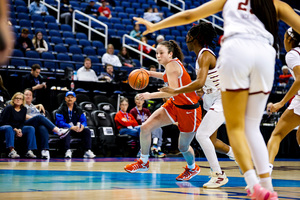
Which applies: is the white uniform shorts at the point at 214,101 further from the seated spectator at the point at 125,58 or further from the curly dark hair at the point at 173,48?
the seated spectator at the point at 125,58

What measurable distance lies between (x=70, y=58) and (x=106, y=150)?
333 centimetres

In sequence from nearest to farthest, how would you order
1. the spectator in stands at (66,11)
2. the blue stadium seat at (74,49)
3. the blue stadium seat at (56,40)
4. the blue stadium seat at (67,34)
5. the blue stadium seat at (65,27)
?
the blue stadium seat at (74,49) → the blue stadium seat at (56,40) → the blue stadium seat at (67,34) → the blue stadium seat at (65,27) → the spectator in stands at (66,11)

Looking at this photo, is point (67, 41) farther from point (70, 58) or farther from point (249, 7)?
point (249, 7)

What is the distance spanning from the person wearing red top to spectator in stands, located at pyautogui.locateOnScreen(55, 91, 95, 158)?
0.90 meters

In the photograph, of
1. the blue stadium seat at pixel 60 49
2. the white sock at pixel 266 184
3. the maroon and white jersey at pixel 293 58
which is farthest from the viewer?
the blue stadium seat at pixel 60 49

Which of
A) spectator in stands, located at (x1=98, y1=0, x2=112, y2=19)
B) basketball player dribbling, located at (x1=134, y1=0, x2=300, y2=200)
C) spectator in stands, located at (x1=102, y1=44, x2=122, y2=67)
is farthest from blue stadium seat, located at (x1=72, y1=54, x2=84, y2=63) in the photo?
basketball player dribbling, located at (x1=134, y1=0, x2=300, y2=200)

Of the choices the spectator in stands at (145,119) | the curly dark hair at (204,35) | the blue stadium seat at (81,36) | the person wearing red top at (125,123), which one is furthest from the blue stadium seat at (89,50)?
the curly dark hair at (204,35)

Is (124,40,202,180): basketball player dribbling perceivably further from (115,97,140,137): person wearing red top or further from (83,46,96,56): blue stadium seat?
(83,46,96,56): blue stadium seat

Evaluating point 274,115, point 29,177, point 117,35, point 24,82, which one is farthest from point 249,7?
point 117,35

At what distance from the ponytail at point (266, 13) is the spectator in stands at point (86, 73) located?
860cm

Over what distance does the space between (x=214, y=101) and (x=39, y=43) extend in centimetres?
842

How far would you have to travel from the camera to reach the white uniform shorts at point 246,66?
9.49ft

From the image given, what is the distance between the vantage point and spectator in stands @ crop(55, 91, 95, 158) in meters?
9.55

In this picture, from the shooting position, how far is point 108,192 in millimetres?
3875
